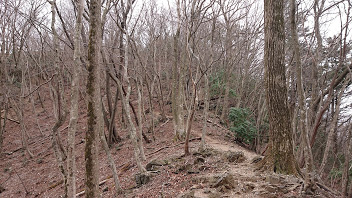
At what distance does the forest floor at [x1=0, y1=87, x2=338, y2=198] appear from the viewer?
16.0 feet

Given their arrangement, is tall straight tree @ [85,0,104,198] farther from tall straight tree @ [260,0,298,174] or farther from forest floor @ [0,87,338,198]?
tall straight tree @ [260,0,298,174]

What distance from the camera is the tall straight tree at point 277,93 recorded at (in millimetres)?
4922

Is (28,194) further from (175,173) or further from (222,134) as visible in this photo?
(222,134)

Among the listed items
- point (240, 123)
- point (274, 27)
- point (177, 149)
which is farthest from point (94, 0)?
point (240, 123)

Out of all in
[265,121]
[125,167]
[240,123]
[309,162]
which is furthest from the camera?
[265,121]

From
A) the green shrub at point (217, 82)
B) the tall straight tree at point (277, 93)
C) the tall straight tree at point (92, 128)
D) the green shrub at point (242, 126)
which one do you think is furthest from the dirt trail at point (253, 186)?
the green shrub at point (217, 82)

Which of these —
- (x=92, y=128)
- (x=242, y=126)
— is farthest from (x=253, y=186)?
(x=242, y=126)

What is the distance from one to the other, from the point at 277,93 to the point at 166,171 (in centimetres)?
402

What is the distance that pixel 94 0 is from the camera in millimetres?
4270

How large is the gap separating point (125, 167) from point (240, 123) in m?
5.95

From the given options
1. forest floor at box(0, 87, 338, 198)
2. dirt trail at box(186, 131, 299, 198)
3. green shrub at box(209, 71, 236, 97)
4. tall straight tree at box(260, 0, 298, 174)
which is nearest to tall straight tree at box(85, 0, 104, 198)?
forest floor at box(0, 87, 338, 198)

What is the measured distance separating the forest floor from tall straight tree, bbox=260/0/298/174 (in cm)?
36

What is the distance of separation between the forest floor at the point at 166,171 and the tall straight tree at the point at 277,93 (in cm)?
36

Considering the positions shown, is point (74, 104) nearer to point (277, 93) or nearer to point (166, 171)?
point (166, 171)
